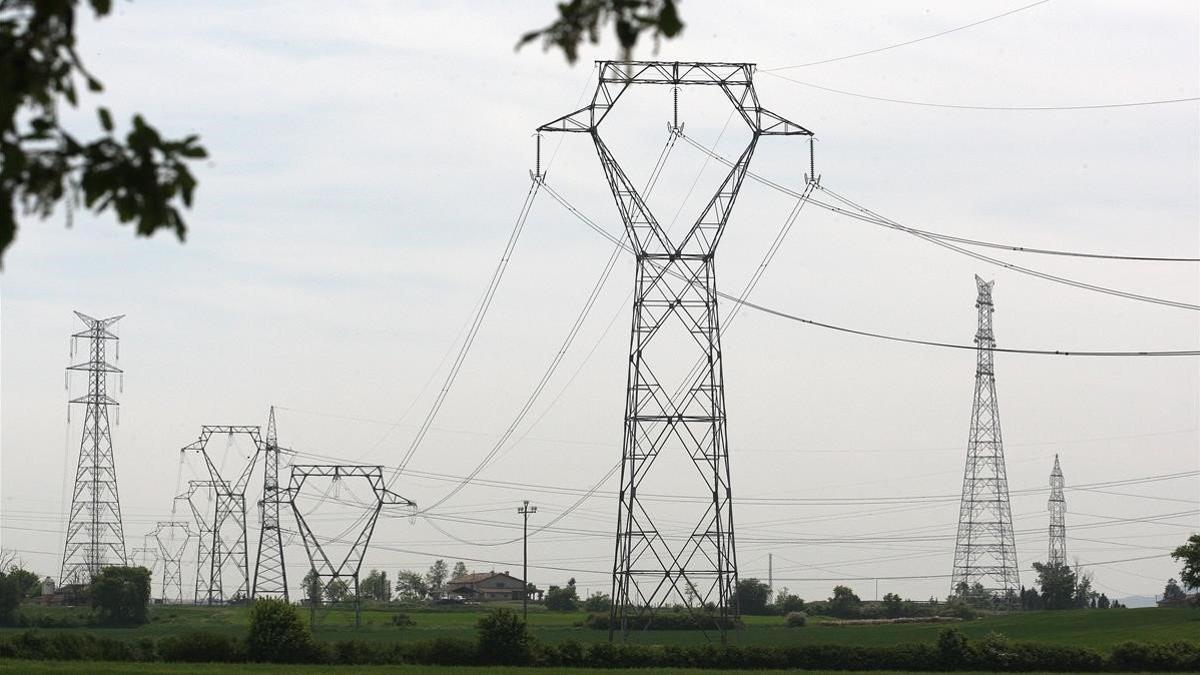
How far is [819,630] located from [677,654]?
53.3 metres

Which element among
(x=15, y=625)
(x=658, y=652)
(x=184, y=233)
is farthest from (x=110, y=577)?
(x=184, y=233)

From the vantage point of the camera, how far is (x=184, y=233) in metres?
10.5

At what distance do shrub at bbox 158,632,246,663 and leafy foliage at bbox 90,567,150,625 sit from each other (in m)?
66.7

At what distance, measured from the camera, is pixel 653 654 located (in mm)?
74000

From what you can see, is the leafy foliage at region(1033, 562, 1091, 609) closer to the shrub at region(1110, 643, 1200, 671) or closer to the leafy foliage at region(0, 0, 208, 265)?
the shrub at region(1110, 643, 1200, 671)

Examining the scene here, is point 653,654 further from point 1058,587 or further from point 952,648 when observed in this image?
point 1058,587

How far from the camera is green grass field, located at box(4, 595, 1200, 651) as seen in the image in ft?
329

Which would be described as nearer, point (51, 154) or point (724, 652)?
point (51, 154)

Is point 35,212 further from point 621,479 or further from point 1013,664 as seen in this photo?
point 1013,664

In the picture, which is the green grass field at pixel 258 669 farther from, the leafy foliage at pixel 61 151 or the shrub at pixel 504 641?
the leafy foliage at pixel 61 151

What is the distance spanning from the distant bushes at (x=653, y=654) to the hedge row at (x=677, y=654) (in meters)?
0.05

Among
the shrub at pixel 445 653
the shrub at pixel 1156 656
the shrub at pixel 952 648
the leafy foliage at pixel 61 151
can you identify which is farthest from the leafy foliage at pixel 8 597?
the leafy foliage at pixel 61 151

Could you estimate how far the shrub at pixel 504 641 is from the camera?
251ft

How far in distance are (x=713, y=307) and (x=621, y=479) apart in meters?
7.12
